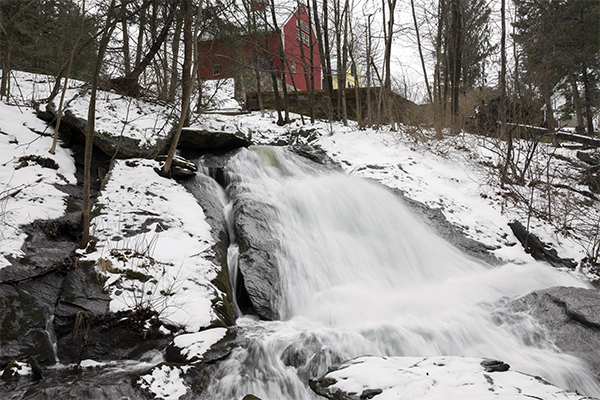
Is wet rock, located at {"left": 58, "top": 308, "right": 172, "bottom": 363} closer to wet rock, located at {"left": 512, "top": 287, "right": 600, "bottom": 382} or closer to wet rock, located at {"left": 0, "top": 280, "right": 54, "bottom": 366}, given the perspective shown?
wet rock, located at {"left": 0, "top": 280, "right": 54, "bottom": 366}

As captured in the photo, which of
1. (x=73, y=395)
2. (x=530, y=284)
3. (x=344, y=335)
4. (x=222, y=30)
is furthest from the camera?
(x=222, y=30)

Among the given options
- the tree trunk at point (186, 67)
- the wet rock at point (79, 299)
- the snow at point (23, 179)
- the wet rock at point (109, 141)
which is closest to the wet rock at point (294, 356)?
the wet rock at point (79, 299)

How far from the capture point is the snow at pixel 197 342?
3.93 m

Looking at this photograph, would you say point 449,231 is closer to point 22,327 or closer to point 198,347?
point 198,347

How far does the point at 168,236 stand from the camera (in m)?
5.70

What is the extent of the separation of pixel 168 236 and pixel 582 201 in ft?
32.0

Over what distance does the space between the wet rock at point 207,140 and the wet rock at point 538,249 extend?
6851mm

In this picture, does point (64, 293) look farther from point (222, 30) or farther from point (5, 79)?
point (222, 30)

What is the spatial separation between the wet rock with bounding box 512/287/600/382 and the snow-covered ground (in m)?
1.43

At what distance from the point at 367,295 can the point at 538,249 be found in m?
3.87

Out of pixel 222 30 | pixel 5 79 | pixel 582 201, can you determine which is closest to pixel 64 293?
pixel 5 79

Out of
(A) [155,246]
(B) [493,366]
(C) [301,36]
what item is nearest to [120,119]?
(A) [155,246]

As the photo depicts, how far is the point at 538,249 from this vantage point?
7176mm

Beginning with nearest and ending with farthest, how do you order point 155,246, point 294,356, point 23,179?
point 294,356 < point 155,246 < point 23,179
